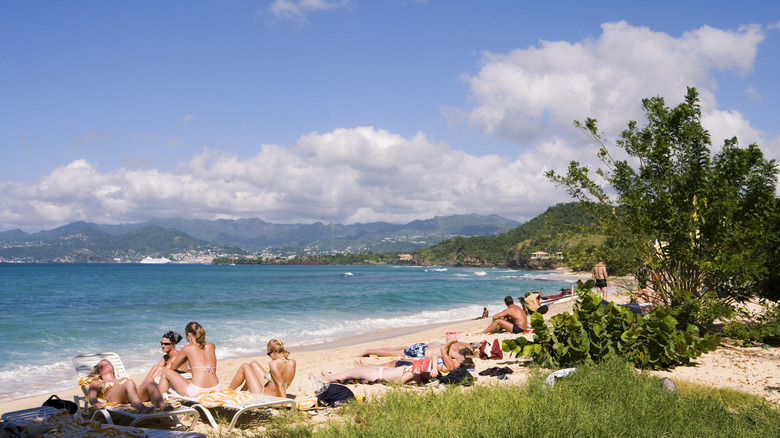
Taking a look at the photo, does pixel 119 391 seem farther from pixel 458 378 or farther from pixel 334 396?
pixel 458 378

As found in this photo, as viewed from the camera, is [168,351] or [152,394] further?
[168,351]

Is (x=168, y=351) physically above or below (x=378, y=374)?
above

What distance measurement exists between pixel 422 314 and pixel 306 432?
2112 cm

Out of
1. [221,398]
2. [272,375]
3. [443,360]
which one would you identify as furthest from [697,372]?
[221,398]

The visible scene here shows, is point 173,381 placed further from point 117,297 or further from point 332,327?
point 117,297

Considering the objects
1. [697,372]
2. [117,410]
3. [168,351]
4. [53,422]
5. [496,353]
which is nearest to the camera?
[53,422]

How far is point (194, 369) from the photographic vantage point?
655 cm

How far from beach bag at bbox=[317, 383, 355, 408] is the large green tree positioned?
5956 mm

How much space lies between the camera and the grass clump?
445 centimetres

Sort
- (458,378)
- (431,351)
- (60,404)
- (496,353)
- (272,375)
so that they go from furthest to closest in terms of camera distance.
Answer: (496,353) → (431,351) → (458,378) → (272,375) → (60,404)

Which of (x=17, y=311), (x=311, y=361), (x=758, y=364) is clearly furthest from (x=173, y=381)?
(x=17, y=311)

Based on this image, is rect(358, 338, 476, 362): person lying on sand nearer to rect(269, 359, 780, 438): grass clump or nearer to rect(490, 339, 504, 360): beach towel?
rect(490, 339, 504, 360): beach towel

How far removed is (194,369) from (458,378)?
3328 millimetres

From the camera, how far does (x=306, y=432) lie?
4.98 m
